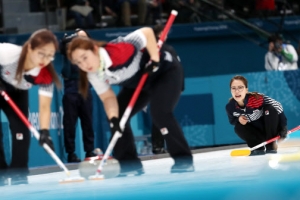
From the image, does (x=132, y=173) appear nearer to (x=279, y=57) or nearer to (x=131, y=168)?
(x=131, y=168)

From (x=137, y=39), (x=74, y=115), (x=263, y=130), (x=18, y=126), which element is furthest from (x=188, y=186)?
(x=74, y=115)

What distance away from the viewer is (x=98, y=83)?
7160 millimetres

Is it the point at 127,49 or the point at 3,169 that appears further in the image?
the point at 3,169

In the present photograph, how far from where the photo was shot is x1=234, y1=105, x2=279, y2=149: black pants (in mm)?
9805

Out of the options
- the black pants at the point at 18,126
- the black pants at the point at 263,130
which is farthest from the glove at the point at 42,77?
the black pants at the point at 263,130

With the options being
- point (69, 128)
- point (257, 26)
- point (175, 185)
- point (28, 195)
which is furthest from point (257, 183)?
point (257, 26)

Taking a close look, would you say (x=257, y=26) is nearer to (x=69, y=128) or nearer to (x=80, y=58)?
(x=69, y=128)

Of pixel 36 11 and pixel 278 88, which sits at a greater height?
pixel 36 11

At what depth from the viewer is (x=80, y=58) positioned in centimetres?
677

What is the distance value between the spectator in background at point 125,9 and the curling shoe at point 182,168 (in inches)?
304

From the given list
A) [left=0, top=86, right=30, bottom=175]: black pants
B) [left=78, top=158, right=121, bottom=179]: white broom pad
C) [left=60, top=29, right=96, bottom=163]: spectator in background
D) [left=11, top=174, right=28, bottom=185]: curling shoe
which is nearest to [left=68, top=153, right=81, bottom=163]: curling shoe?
[left=60, top=29, right=96, bottom=163]: spectator in background

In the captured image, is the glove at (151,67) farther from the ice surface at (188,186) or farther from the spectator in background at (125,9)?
the spectator in background at (125,9)

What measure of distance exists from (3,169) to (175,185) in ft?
7.62

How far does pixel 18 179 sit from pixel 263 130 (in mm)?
3442
